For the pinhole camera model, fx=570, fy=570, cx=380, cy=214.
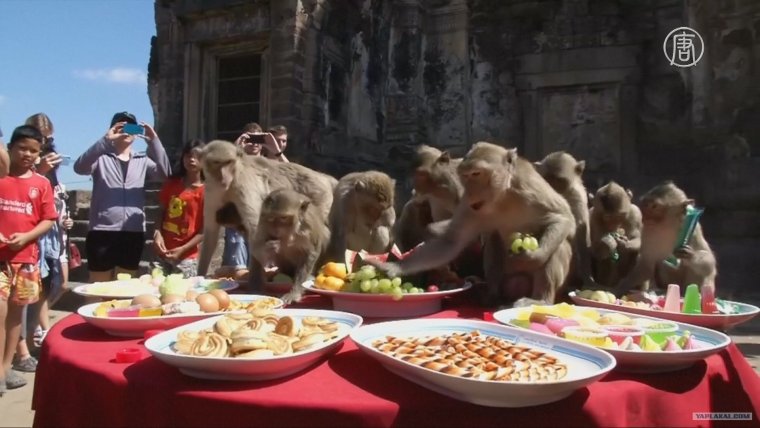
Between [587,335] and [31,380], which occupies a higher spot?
[587,335]

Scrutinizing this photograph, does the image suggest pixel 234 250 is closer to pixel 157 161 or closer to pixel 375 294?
pixel 157 161

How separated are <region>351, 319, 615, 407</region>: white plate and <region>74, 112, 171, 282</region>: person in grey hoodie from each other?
3096mm

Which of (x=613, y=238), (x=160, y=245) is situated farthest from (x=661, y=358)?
(x=160, y=245)

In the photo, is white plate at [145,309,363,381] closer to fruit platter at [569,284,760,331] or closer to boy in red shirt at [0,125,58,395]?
fruit platter at [569,284,760,331]

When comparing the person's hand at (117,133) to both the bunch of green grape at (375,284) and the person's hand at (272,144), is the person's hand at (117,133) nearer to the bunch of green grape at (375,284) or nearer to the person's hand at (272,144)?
the person's hand at (272,144)

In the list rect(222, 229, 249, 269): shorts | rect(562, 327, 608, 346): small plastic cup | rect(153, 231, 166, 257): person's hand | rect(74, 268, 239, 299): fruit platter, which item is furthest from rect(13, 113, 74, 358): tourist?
rect(562, 327, 608, 346): small plastic cup

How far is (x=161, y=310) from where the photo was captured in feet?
5.57

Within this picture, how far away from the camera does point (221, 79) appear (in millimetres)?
9250

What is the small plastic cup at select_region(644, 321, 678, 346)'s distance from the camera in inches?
57.6

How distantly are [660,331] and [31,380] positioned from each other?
3935 millimetres

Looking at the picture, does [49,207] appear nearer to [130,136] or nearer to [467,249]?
[130,136]

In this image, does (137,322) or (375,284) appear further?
(375,284)

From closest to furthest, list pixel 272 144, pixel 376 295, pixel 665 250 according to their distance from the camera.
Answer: pixel 376 295, pixel 665 250, pixel 272 144

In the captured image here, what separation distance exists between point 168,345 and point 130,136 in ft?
10.1
